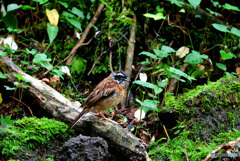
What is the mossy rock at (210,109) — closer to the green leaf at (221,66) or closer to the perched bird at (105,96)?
the perched bird at (105,96)

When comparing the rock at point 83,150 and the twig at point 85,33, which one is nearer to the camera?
the rock at point 83,150

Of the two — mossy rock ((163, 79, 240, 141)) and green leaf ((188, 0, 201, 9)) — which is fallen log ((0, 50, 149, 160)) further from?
green leaf ((188, 0, 201, 9))

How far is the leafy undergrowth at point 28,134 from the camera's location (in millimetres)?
3490

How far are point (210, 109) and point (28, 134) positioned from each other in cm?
315

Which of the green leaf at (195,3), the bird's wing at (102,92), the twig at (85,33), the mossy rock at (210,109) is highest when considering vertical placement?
the green leaf at (195,3)

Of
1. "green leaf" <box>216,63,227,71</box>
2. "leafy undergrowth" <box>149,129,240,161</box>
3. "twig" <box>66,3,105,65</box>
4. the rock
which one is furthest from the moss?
"twig" <box>66,3,105,65</box>

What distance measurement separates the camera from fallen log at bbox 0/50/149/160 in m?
3.94

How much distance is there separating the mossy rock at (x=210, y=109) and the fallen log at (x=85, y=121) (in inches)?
45.0

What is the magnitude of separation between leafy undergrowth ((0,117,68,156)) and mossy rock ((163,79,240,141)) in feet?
6.98

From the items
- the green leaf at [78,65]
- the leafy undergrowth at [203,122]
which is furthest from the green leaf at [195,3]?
the green leaf at [78,65]

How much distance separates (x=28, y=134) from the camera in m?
3.84

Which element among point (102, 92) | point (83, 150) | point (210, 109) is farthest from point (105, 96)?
point (210, 109)

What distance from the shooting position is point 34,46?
6844 mm

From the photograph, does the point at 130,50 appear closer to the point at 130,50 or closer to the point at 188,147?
the point at 130,50
